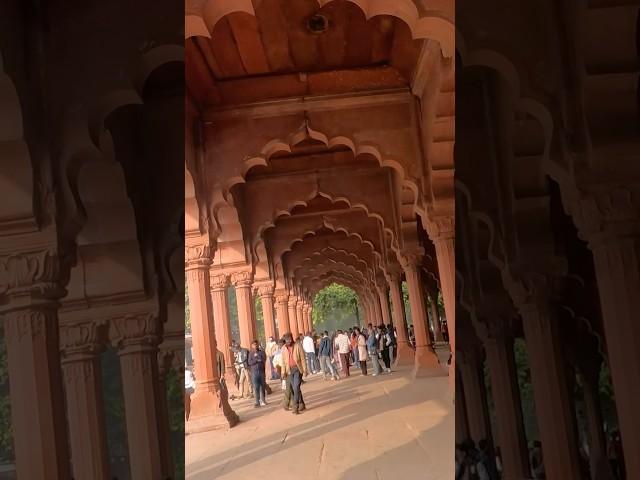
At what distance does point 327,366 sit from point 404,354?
4499mm

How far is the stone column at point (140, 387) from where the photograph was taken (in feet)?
24.4

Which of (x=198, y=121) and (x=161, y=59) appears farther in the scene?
(x=198, y=121)

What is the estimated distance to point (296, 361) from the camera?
7.74 meters

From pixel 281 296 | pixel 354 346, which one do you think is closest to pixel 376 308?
pixel 281 296

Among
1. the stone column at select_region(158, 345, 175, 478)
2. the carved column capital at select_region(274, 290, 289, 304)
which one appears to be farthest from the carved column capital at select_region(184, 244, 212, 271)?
the carved column capital at select_region(274, 290, 289, 304)

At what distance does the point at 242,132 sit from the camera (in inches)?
353

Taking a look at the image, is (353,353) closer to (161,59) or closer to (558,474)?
(161,59)

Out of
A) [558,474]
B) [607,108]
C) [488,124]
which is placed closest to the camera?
[558,474]

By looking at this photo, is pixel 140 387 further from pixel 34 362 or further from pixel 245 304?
pixel 245 304

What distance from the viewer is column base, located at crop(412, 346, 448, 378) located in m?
11.6

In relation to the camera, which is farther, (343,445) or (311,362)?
(311,362)

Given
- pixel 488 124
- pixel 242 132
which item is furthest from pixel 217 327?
pixel 488 124

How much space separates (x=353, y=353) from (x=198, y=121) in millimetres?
6738

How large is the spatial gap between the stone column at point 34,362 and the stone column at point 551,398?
3.56 m
